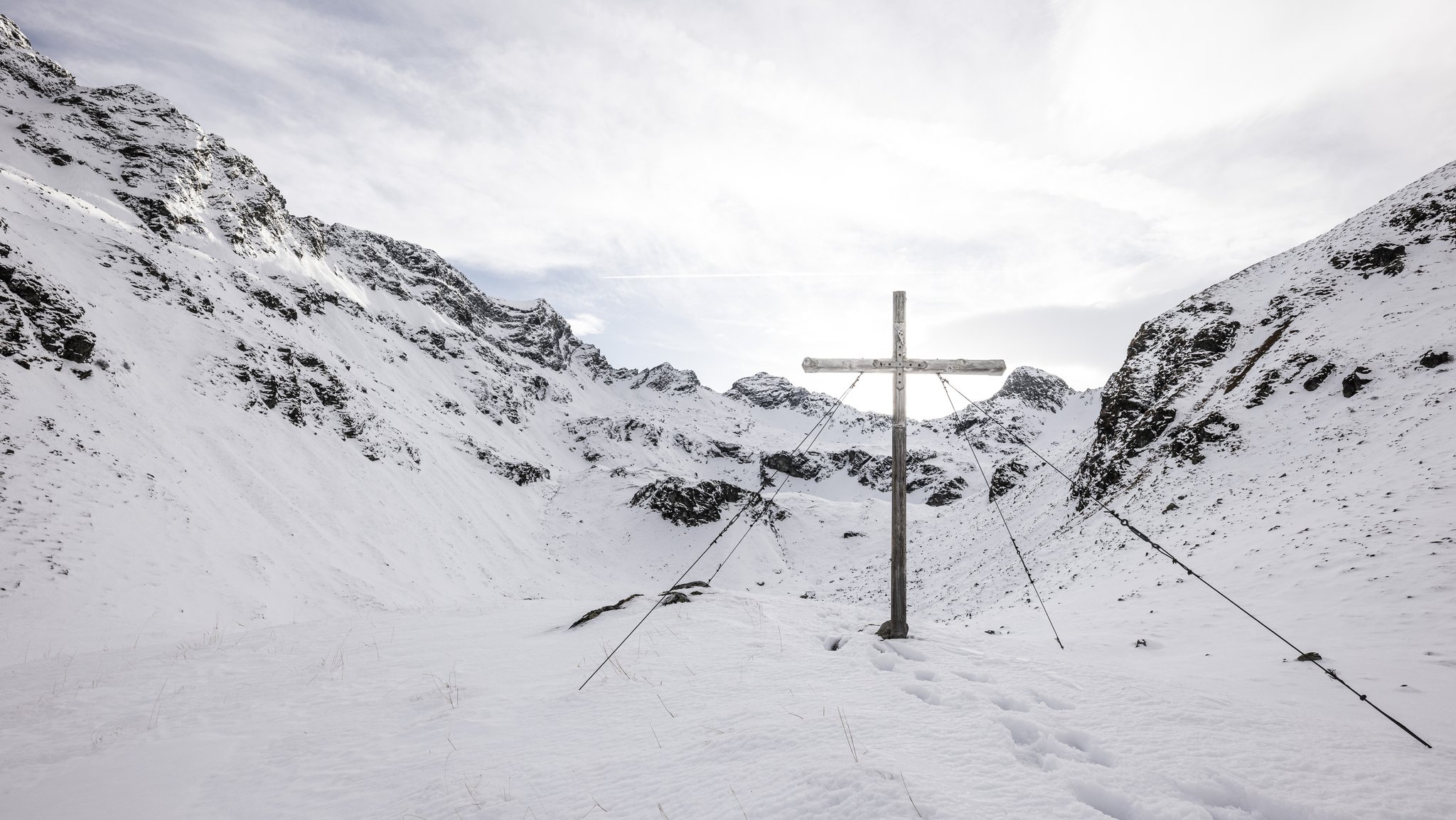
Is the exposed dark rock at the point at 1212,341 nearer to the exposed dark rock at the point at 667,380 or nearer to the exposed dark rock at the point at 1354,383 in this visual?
the exposed dark rock at the point at 1354,383

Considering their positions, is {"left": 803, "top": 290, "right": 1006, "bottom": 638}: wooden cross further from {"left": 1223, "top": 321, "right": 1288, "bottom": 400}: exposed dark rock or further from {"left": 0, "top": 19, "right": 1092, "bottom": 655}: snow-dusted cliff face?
{"left": 1223, "top": 321, "right": 1288, "bottom": 400}: exposed dark rock

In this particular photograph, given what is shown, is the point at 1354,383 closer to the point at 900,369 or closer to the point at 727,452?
the point at 900,369

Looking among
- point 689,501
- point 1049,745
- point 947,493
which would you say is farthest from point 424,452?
point 947,493

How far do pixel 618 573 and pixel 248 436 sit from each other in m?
24.1

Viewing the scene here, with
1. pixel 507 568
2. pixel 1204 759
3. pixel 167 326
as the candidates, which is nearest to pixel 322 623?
pixel 1204 759

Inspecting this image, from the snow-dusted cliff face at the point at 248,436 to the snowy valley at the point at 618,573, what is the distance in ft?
0.73

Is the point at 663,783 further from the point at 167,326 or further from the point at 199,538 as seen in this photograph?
the point at 167,326

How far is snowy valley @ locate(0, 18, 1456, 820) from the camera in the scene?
390cm

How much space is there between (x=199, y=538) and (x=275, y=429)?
1177cm

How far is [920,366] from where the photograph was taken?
8789 millimetres

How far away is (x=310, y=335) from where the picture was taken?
42.6 m

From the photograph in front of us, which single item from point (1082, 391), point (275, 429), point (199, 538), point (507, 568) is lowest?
point (507, 568)

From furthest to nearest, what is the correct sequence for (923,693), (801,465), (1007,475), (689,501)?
(801,465) → (689,501) → (1007,475) → (923,693)

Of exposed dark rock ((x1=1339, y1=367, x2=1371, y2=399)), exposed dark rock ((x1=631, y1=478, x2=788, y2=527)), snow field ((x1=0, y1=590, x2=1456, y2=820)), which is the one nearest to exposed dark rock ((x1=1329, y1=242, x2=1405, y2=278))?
exposed dark rock ((x1=1339, y1=367, x2=1371, y2=399))
